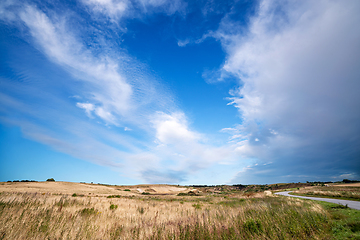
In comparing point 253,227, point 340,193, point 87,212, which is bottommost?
point 253,227

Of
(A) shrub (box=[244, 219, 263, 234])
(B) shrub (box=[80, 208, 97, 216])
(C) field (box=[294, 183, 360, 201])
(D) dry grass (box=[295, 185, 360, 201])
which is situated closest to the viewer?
(A) shrub (box=[244, 219, 263, 234])

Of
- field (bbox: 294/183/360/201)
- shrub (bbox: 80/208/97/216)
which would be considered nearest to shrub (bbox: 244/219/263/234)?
shrub (bbox: 80/208/97/216)

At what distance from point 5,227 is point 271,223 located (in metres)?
12.1

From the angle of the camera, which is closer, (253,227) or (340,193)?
(253,227)

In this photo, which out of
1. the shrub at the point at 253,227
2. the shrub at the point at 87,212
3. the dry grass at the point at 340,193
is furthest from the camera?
the dry grass at the point at 340,193

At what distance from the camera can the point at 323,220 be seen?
29.0 ft

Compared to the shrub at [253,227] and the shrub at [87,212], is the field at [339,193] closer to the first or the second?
the shrub at [253,227]

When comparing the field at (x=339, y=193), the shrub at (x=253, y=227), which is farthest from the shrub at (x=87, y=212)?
the field at (x=339, y=193)

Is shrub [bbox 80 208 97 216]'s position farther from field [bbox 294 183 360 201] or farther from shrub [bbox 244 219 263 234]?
field [bbox 294 183 360 201]

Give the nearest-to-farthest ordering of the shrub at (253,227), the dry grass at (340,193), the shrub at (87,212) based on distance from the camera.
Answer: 1. the shrub at (253,227)
2. the shrub at (87,212)
3. the dry grass at (340,193)

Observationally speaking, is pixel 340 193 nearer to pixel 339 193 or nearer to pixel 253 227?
pixel 339 193

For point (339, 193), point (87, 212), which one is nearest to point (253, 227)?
point (87, 212)

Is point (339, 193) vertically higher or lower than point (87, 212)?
higher

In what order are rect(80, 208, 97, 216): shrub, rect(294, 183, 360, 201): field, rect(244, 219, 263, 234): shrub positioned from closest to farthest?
rect(244, 219, 263, 234): shrub < rect(80, 208, 97, 216): shrub < rect(294, 183, 360, 201): field
